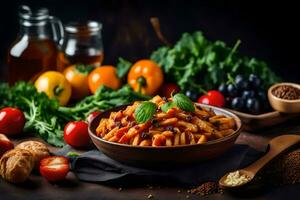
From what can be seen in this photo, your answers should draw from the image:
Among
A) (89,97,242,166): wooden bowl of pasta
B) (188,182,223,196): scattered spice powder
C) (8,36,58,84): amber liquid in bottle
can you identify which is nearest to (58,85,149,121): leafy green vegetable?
(8,36,58,84): amber liquid in bottle

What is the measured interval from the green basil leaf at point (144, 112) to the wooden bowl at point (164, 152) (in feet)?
0.58

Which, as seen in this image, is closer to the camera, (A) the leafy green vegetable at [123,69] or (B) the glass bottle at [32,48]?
(B) the glass bottle at [32,48]

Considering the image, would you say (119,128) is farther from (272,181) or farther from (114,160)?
(272,181)

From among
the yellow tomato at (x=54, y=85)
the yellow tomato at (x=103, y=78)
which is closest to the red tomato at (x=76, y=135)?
the yellow tomato at (x=54, y=85)

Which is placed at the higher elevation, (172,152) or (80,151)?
(172,152)

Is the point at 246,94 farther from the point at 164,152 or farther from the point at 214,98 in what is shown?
the point at 164,152

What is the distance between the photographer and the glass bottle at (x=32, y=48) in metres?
5.02

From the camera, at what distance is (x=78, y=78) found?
5203 millimetres

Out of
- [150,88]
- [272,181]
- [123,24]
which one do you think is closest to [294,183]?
[272,181]

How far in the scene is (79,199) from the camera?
3.45m

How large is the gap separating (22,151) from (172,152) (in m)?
0.79

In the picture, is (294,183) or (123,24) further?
(123,24)

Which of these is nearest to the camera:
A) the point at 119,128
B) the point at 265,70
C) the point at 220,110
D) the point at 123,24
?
the point at 119,128

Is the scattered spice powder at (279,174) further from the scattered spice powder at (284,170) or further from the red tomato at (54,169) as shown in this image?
the red tomato at (54,169)
